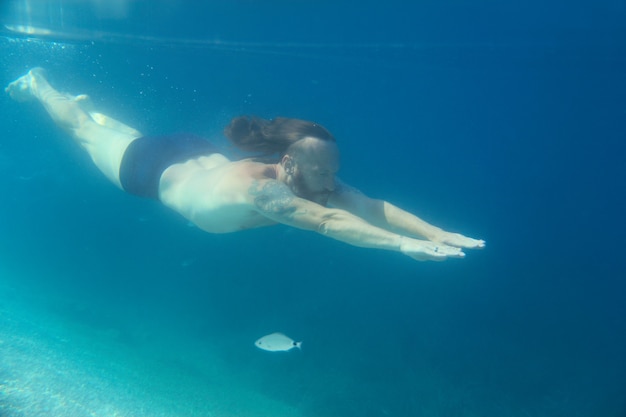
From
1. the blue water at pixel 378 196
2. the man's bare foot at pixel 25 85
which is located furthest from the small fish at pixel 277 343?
the man's bare foot at pixel 25 85

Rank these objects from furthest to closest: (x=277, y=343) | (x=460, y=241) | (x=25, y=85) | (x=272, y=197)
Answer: (x=25, y=85), (x=277, y=343), (x=272, y=197), (x=460, y=241)

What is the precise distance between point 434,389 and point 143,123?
9421 mm

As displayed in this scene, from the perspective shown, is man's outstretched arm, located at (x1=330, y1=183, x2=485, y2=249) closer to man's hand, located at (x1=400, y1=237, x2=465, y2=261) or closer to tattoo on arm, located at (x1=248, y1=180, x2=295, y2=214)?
man's hand, located at (x1=400, y1=237, x2=465, y2=261)

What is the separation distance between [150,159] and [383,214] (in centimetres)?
341

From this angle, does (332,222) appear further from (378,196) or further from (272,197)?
(378,196)

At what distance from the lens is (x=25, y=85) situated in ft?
24.6

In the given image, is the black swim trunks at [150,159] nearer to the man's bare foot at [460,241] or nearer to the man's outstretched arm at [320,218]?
the man's outstretched arm at [320,218]

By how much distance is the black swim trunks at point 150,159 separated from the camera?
540cm

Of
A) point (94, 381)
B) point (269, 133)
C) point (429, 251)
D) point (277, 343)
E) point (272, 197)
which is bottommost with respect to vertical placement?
point (94, 381)

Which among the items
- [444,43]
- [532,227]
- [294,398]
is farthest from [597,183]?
[294,398]

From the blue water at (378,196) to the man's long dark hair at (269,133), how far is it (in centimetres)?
290

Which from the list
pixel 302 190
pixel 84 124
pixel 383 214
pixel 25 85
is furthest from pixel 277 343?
pixel 25 85

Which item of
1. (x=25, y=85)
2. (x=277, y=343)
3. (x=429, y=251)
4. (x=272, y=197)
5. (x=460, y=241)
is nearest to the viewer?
(x=429, y=251)

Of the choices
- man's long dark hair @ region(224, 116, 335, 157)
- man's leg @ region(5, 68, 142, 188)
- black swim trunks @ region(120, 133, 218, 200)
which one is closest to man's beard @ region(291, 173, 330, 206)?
man's long dark hair @ region(224, 116, 335, 157)
